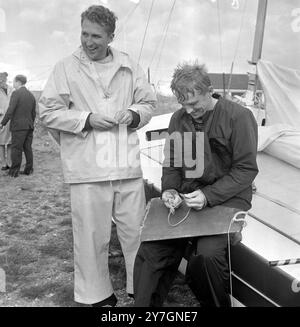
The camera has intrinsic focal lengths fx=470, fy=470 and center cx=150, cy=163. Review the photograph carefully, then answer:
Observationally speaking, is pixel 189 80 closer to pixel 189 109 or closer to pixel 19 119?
pixel 189 109

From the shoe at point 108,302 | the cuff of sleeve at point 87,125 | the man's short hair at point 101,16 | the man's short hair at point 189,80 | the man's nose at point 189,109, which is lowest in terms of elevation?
the shoe at point 108,302

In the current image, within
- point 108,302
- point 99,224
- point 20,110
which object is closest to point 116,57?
point 99,224

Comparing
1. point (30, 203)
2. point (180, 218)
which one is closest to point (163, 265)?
point (180, 218)

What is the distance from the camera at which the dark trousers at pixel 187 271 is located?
94.7 inches

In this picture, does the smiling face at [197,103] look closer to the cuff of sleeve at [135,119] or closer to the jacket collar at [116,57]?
the cuff of sleeve at [135,119]

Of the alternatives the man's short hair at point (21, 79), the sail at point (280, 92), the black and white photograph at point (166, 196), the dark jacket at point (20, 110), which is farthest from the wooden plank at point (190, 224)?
the man's short hair at point (21, 79)

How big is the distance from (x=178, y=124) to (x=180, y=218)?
21.3 inches

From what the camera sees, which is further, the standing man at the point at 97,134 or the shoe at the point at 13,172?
the shoe at the point at 13,172

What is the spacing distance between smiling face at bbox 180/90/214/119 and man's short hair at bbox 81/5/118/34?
2.05 feet

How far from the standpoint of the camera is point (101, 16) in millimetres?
2648

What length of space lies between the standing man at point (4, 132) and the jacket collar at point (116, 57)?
516cm

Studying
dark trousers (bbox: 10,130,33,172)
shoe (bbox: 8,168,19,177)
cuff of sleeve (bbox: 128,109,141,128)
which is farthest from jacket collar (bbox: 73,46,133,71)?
shoe (bbox: 8,168,19,177)

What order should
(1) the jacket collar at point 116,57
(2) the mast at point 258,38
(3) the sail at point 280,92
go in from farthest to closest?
(2) the mast at point 258,38
(3) the sail at point 280,92
(1) the jacket collar at point 116,57
